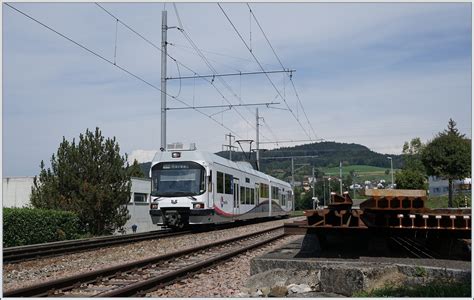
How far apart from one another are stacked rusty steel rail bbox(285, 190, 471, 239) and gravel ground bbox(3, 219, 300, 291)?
468cm

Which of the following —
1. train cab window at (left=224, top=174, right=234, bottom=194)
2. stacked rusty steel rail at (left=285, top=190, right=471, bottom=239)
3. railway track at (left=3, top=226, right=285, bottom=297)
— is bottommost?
railway track at (left=3, top=226, right=285, bottom=297)

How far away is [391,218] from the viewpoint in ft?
33.6

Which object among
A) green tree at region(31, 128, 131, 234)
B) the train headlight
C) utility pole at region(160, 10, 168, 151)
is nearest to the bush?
green tree at region(31, 128, 131, 234)

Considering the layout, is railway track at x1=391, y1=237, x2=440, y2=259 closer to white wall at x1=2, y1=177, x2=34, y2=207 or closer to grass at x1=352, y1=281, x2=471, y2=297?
grass at x1=352, y1=281, x2=471, y2=297

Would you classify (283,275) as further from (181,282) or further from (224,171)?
(224,171)

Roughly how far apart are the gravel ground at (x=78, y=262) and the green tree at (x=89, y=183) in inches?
351

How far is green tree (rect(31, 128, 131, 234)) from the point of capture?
88.1ft

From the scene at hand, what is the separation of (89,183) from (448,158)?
76.3 feet

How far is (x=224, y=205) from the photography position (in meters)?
25.1

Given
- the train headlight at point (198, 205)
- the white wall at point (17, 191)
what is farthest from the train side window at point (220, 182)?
the white wall at point (17, 191)

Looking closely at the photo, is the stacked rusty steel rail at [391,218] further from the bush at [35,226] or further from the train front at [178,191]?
the bush at [35,226]

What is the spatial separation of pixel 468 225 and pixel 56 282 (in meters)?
6.43

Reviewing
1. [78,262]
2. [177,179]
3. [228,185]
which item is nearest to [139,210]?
[228,185]

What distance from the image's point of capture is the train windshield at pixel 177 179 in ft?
75.0
